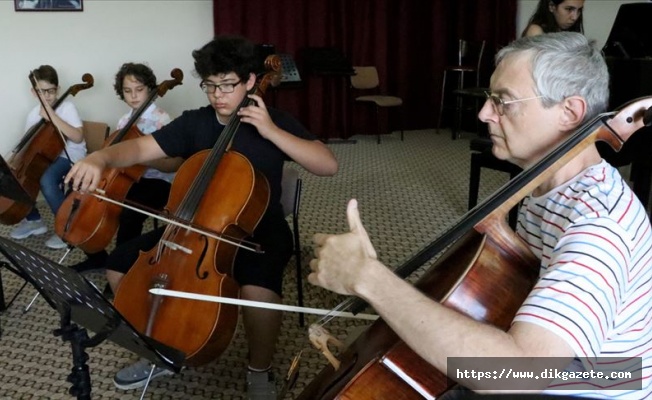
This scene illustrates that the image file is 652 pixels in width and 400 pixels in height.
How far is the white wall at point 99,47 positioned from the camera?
417 cm

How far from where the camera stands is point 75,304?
1062mm

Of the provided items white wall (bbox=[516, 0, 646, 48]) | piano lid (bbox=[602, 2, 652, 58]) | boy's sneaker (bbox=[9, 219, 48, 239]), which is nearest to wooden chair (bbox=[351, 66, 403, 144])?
white wall (bbox=[516, 0, 646, 48])

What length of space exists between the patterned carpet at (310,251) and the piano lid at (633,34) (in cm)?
126

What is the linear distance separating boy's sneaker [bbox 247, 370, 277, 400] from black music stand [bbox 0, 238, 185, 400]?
673mm

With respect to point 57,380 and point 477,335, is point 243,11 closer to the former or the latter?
point 57,380

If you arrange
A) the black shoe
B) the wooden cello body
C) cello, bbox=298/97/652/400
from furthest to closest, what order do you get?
1. the black shoe
2. the wooden cello body
3. cello, bbox=298/97/652/400

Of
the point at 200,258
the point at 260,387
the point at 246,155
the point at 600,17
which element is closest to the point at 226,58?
the point at 246,155

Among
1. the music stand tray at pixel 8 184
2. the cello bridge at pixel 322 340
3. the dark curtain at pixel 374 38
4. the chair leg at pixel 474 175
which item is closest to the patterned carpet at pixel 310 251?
the chair leg at pixel 474 175

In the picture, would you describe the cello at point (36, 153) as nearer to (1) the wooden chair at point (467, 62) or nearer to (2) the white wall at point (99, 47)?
(2) the white wall at point (99, 47)

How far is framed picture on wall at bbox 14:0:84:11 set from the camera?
13.6ft

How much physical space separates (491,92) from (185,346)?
1005 millimetres

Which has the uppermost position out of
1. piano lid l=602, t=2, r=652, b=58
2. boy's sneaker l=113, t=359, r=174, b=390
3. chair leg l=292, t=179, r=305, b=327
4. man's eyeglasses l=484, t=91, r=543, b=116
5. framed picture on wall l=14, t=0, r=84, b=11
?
framed picture on wall l=14, t=0, r=84, b=11

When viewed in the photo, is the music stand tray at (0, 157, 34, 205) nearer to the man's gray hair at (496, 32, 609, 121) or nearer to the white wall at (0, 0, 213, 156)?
the man's gray hair at (496, 32, 609, 121)

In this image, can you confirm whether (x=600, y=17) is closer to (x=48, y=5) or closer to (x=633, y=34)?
(x=633, y=34)
